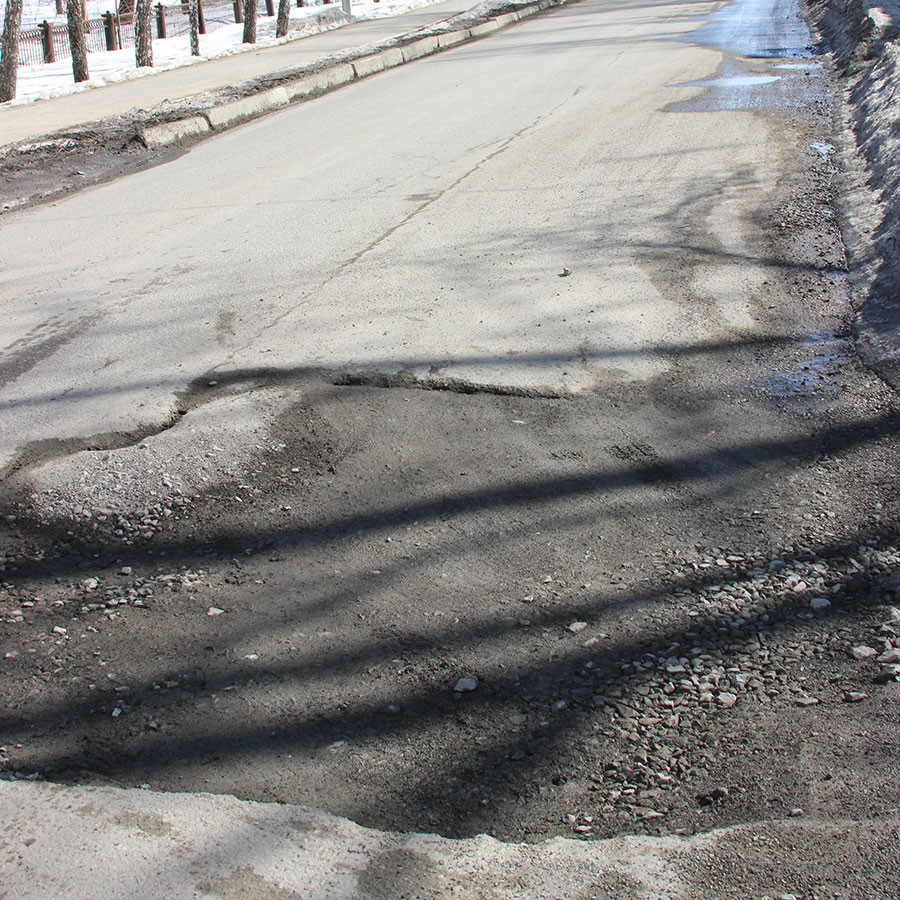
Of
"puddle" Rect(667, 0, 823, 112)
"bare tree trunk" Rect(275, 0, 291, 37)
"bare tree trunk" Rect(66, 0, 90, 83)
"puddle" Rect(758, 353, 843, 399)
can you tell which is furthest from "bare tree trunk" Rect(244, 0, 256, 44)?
"puddle" Rect(758, 353, 843, 399)

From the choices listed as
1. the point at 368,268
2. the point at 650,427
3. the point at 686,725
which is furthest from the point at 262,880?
the point at 368,268

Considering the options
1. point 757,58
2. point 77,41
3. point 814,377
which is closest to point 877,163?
point 814,377

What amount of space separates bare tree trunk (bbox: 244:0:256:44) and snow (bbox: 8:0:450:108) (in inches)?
14.0

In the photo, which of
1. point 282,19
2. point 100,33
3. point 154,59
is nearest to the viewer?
point 154,59

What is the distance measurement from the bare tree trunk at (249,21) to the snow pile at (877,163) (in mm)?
15769

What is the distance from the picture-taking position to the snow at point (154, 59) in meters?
19.8

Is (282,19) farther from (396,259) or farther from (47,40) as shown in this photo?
(396,259)

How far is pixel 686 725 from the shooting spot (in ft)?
8.47

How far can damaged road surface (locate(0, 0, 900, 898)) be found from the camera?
7.94 ft

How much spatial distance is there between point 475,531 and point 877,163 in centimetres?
631

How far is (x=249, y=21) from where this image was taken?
85.6 ft

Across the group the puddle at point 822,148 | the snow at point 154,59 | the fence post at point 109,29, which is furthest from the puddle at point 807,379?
the fence post at point 109,29

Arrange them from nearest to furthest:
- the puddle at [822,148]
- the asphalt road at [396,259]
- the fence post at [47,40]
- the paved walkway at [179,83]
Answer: the asphalt road at [396,259] < the puddle at [822,148] < the paved walkway at [179,83] < the fence post at [47,40]

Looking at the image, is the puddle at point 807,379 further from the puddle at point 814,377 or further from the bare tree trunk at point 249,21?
the bare tree trunk at point 249,21
